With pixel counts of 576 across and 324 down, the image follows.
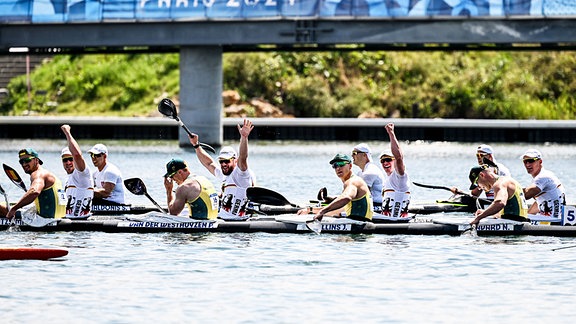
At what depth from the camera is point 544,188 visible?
2550 cm

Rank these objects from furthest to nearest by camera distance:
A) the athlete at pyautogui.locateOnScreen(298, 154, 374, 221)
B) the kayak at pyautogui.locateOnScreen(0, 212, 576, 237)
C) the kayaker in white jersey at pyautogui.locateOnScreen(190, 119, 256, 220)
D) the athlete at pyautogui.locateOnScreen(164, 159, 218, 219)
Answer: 1. the kayaker in white jersey at pyautogui.locateOnScreen(190, 119, 256, 220)
2. the kayak at pyautogui.locateOnScreen(0, 212, 576, 237)
3. the athlete at pyautogui.locateOnScreen(164, 159, 218, 219)
4. the athlete at pyautogui.locateOnScreen(298, 154, 374, 221)

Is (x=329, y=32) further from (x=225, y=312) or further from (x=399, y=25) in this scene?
(x=225, y=312)

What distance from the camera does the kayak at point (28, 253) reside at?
21875mm

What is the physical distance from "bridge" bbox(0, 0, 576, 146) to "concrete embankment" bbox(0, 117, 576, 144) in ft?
19.5

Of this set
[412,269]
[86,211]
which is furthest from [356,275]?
[86,211]

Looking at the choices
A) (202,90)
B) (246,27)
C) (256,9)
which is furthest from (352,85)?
(256,9)

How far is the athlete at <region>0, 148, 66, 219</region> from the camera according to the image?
25.3 metres

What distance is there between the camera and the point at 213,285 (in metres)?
20.7

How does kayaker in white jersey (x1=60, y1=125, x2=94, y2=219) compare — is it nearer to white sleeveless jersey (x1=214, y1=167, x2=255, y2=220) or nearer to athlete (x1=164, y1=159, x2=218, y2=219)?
athlete (x1=164, y1=159, x2=218, y2=219)

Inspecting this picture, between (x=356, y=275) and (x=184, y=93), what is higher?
(x=184, y=93)

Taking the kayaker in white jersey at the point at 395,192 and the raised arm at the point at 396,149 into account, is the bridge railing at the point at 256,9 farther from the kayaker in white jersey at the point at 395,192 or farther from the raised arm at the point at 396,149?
the raised arm at the point at 396,149

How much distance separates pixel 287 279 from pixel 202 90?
41188 millimetres

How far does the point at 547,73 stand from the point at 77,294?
58.7m

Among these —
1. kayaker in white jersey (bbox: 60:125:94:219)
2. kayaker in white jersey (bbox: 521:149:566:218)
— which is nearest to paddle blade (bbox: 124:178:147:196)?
kayaker in white jersey (bbox: 60:125:94:219)
